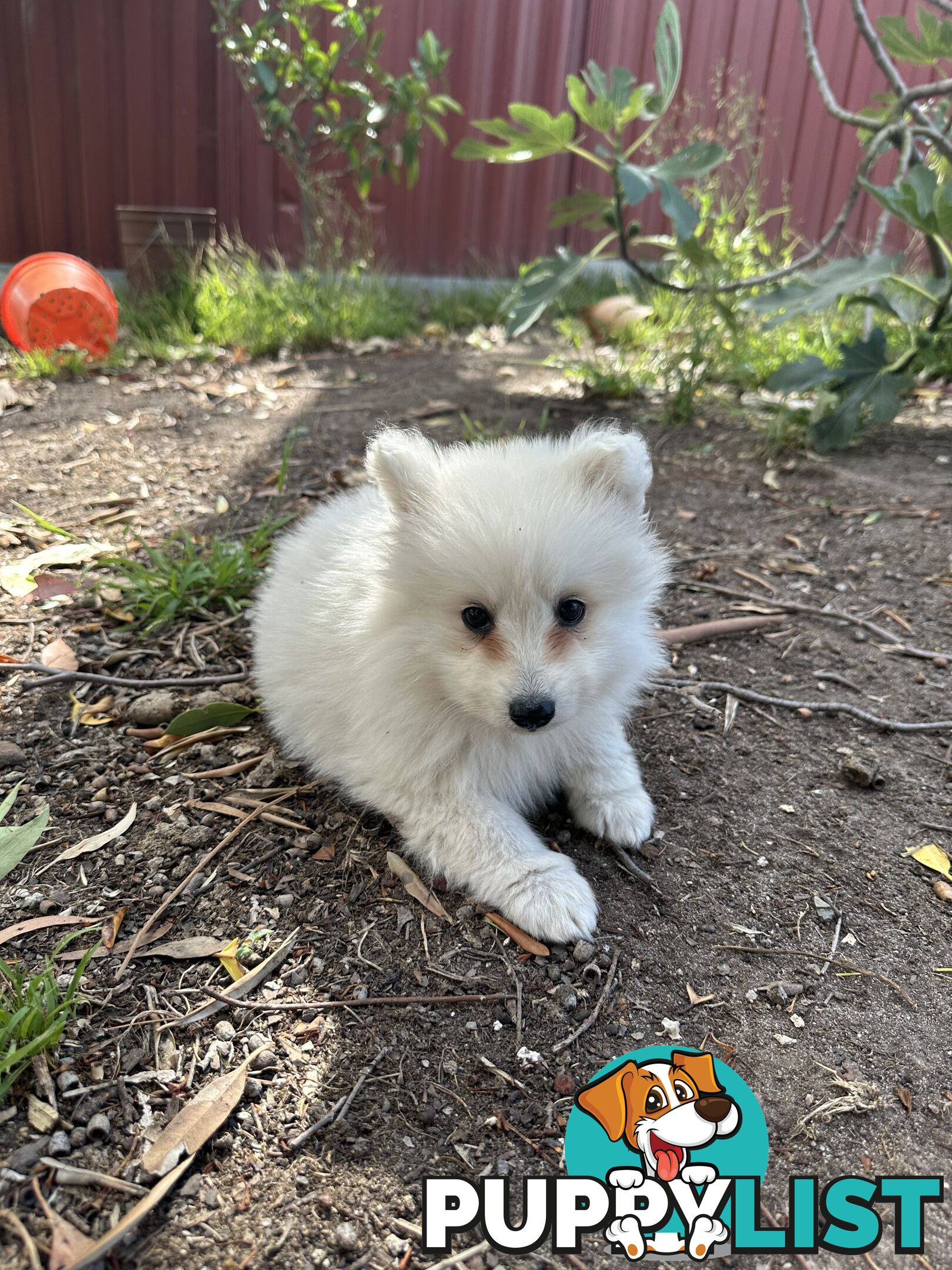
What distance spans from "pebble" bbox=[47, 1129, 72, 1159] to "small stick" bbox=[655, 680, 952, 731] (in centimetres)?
218

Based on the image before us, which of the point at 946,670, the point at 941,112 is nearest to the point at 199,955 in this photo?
the point at 946,670

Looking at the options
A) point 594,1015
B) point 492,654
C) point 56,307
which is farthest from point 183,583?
point 56,307

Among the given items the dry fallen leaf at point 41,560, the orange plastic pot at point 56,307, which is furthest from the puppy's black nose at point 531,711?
the orange plastic pot at point 56,307

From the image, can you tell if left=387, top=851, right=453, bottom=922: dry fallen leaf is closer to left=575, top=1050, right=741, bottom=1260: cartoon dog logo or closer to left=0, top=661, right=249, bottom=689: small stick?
left=575, top=1050, right=741, bottom=1260: cartoon dog logo

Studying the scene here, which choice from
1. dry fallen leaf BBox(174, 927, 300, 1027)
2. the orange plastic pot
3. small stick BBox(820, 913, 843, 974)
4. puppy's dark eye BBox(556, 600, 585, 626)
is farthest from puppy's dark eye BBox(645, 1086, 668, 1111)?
the orange plastic pot

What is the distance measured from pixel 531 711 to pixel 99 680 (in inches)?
66.6

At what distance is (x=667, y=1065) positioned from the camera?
6.07 feet

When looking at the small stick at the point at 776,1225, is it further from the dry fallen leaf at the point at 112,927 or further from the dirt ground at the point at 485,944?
the dry fallen leaf at the point at 112,927

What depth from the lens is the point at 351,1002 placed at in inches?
78.7

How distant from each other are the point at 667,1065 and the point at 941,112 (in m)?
6.20

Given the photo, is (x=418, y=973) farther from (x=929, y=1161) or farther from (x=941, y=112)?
(x=941, y=112)

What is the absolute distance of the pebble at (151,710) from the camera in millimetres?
2857

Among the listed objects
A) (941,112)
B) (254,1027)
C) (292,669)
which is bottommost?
(254,1027)
